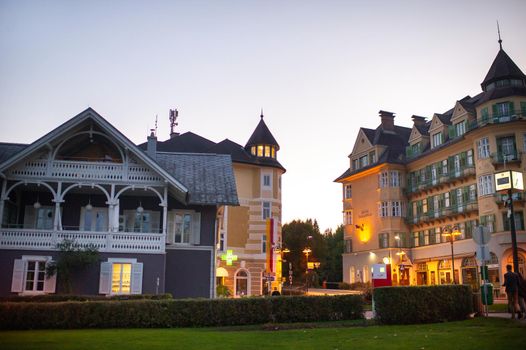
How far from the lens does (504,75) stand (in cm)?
4709

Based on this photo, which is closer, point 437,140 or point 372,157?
point 437,140

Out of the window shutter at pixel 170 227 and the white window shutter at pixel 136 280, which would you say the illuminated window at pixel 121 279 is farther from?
the window shutter at pixel 170 227

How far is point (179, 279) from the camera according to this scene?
3022 cm

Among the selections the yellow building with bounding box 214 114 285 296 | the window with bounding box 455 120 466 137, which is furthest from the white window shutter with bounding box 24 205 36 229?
the window with bounding box 455 120 466 137

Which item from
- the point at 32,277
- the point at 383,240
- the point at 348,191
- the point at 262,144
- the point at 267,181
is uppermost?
the point at 262,144

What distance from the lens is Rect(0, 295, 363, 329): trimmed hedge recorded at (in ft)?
57.7

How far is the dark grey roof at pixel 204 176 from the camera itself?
3031cm

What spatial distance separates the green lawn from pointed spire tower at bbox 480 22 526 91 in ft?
117

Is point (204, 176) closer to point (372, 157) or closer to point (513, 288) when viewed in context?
point (513, 288)

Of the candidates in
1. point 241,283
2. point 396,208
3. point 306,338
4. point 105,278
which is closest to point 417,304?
point 306,338

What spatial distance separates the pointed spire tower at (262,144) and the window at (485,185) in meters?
20.2

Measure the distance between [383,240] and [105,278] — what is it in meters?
36.9

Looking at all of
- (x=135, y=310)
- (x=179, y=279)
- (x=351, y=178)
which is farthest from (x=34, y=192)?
(x=351, y=178)

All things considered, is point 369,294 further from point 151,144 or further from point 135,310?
point 135,310
